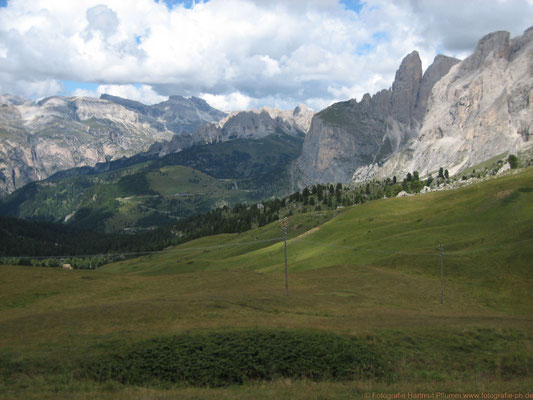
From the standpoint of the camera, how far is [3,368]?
1187 inches

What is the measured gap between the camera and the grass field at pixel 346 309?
94.7 ft

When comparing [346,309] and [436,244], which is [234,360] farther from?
[436,244]

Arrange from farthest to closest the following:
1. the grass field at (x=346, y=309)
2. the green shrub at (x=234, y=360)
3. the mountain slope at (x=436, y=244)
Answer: the mountain slope at (x=436, y=244) → the green shrub at (x=234, y=360) → the grass field at (x=346, y=309)

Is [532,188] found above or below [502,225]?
above

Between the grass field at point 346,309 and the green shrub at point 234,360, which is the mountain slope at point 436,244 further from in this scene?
the green shrub at point 234,360

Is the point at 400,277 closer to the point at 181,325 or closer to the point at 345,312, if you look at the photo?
the point at 345,312

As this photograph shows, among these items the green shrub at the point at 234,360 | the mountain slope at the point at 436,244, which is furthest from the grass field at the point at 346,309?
the green shrub at the point at 234,360

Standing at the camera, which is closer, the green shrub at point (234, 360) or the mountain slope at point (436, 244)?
the green shrub at point (234, 360)

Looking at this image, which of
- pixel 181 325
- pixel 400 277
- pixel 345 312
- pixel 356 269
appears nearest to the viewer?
pixel 181 325

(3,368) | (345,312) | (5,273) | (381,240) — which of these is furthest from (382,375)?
(381,240)

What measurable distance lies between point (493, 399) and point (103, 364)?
25.4 metres

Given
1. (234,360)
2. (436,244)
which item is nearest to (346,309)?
(234,360)

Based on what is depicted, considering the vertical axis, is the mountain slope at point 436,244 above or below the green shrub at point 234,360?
above

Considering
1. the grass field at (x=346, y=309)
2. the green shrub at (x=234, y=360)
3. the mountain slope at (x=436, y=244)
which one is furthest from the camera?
the mountain slope at (x=436, y=244)
